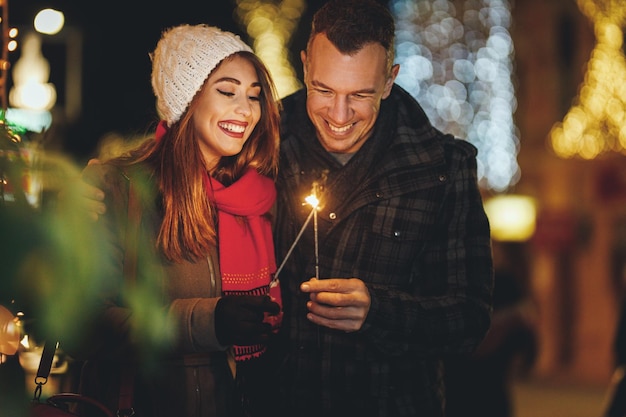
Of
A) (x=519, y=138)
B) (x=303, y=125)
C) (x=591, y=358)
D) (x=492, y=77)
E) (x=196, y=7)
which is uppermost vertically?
(x=196, y=7)

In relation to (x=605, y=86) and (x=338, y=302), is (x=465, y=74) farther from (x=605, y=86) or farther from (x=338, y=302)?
(x=338, y=302)

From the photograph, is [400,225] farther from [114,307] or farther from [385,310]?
[114,307]

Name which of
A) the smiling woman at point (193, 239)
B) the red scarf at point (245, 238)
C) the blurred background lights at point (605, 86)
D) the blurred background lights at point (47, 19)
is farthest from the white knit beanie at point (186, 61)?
the blurred background lights at point (605, 86)

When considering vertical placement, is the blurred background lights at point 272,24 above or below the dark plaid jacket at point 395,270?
above

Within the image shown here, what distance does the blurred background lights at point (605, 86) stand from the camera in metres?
13.8

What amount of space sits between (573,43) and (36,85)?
9.87 metres

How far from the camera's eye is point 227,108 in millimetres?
3242

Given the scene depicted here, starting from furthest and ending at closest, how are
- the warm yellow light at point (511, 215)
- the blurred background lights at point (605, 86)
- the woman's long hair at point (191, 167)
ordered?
the warm yellow light at point (511, 215) < the blurred background lights at point (605, 86) < the woman's long hair at point (191, 167)

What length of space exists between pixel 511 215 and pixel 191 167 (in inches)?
501

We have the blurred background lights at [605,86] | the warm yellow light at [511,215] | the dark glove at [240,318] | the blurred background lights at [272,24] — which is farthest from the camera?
the warm yellow light at [511,215]

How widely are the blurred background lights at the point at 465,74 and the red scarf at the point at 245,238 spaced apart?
1177 cm

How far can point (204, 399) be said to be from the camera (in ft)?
9.98

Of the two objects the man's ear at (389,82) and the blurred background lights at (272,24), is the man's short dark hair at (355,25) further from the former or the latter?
the blurred background lights at (272,24)

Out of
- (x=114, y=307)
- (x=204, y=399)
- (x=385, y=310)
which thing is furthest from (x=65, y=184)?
(x=385, y=310)
